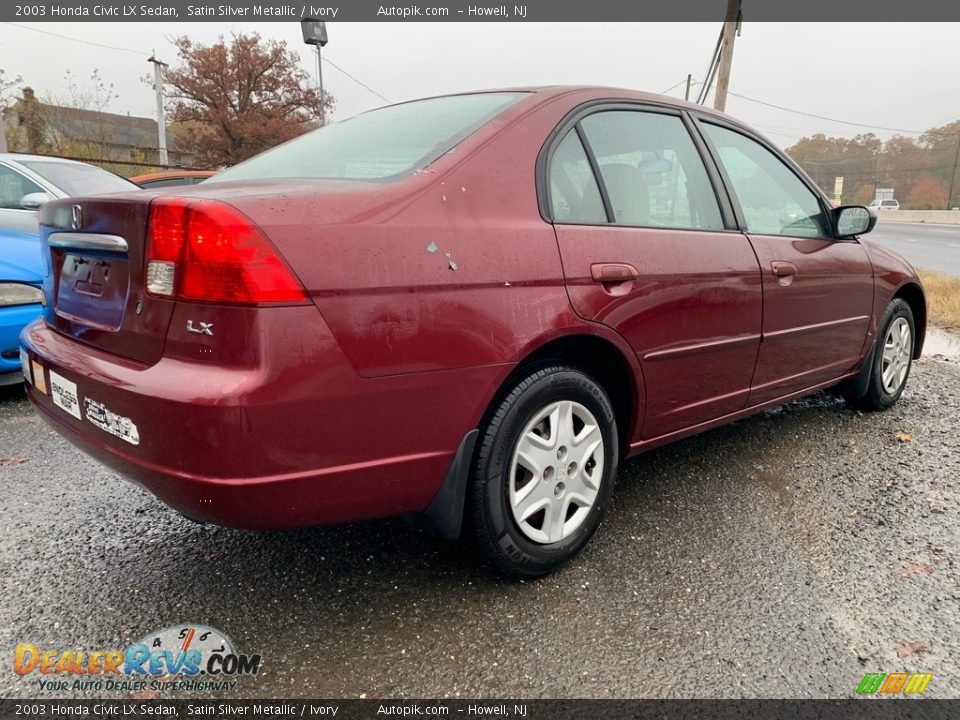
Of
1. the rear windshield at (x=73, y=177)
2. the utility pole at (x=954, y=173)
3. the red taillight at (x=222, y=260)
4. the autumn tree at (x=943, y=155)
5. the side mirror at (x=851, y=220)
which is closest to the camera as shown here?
the red taillight at (x=222, y=260)

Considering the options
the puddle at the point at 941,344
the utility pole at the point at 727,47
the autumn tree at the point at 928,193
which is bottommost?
the puddle at the point at 941,344

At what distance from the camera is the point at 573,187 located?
2.21 meters

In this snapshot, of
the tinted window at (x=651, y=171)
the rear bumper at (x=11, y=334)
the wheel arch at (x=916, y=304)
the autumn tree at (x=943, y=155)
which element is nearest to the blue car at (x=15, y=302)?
the rear bumper at (x=11, y=334)

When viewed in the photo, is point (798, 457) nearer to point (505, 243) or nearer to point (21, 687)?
point (505, 243)

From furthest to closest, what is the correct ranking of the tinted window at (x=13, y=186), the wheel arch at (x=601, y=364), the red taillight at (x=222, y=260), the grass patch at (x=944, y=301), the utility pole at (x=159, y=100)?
1. the utility pole at (x=159, y=100)
2. the grass patch at (x=944, y=301)
3. the tinted window at (x=13, y=186)
4. the wheel arch at (x=601, y=364)
5. the red taillight at (x=222, y=260)

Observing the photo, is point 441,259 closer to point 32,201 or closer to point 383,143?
point 383,143

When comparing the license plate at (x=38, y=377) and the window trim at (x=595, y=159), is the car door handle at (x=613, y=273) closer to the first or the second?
the window trim at (x=595, y=159)

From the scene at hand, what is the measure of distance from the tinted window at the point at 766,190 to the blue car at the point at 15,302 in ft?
11.7

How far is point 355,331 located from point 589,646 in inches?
43.5

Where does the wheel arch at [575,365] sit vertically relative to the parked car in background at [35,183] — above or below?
below

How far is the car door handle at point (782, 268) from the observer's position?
113 inches

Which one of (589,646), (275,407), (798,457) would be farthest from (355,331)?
(798,457)

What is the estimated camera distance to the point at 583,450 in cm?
220

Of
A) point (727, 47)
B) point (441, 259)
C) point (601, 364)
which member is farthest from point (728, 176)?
point (727, 47)
